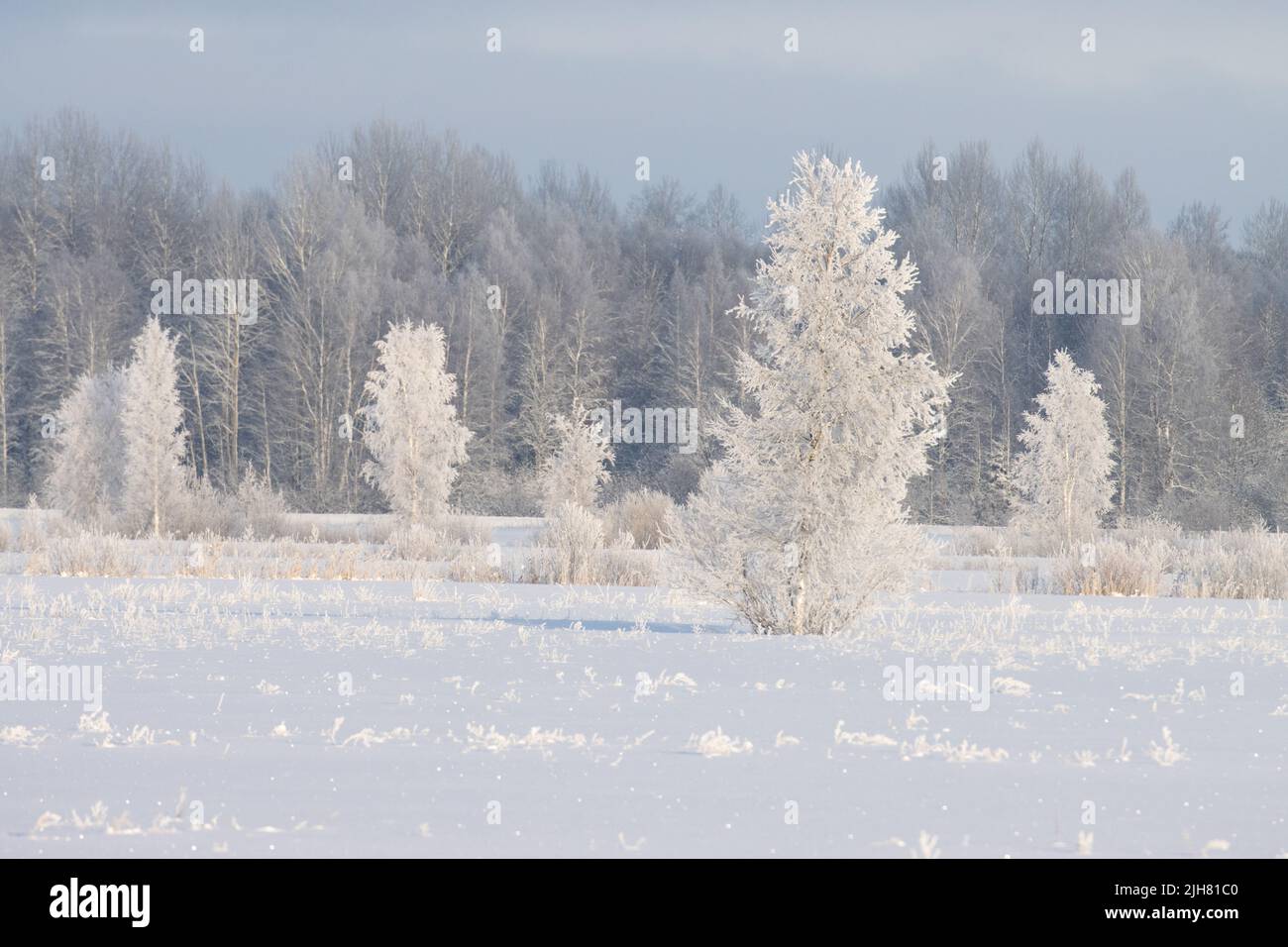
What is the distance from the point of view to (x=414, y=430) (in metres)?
33.7

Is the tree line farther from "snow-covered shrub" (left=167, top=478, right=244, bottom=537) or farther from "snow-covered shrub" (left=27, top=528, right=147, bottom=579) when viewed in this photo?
"snow-covered shrub" (left=27, top=528, right=147, bottom=579)

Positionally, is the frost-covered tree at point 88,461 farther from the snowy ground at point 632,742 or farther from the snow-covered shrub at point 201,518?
the snowy ground at point 632,742

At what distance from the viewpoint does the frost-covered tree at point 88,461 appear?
35.7 m

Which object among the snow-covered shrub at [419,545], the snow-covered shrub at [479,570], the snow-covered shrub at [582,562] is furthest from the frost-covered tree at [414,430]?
the snow-covered shrub at [582,562]

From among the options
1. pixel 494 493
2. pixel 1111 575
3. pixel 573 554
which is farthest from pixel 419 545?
pixel 494 493

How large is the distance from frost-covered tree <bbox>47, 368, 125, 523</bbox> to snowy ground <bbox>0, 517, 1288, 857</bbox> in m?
22.8

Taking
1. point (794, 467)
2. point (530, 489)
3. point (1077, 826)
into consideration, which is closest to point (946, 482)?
point (530, 489)

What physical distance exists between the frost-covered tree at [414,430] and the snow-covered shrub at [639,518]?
13.3 feet

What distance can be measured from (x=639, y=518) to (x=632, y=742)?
24023mm

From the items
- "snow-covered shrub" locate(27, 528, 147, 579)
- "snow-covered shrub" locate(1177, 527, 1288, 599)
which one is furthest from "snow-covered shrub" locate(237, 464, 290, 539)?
"snow-covered shrub" locate(1177, 527, 1288, 599)

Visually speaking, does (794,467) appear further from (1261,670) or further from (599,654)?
(1261,670)

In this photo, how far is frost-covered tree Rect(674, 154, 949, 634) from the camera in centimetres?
1345

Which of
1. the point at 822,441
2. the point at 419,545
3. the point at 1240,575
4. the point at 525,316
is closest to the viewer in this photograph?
the point at 822,441

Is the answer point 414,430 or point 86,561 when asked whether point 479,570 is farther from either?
point 414,430
